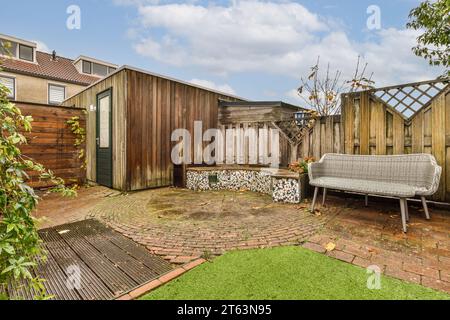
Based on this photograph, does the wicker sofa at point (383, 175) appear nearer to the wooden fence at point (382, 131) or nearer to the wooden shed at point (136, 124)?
the wooden fence at point (382, 131)

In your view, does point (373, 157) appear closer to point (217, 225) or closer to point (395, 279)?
point (395, 279)

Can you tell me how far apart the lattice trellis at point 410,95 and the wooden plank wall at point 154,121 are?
4900 mm

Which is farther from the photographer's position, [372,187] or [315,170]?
[315,170]

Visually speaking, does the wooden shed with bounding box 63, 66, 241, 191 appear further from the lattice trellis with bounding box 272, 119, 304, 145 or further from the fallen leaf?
the fallen leaf

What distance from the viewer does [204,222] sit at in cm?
334

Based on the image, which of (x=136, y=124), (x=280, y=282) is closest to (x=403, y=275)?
(x=280, y=282)

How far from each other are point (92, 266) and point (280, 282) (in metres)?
1.76

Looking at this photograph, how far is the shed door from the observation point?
246 inches

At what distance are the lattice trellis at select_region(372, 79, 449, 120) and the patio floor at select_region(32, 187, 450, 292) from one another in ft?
5.66

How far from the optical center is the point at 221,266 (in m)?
2.05

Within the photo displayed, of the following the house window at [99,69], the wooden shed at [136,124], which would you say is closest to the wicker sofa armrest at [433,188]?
the wooden shed at [136,124]

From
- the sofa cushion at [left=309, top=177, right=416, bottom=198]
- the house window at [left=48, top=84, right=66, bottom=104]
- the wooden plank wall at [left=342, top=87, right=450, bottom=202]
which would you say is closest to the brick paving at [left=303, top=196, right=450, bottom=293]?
the sofa cushion at [left=309, top=177, right=416, bottom=198]

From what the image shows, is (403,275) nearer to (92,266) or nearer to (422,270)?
(422,270)
